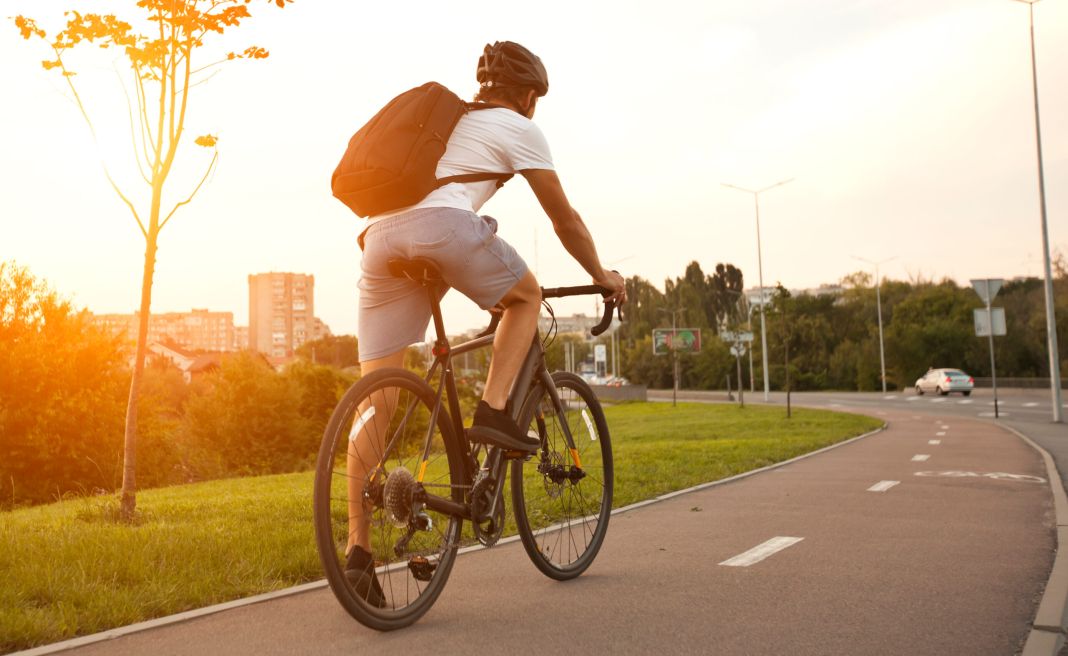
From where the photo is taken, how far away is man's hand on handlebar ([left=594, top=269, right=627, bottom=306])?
4195mm

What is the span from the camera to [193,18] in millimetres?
7672

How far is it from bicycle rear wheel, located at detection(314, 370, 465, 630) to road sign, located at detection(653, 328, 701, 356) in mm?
58777

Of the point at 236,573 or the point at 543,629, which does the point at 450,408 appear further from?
the point at 236,573

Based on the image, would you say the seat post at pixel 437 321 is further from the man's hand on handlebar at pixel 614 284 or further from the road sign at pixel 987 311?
the road sign at pixel 987 311

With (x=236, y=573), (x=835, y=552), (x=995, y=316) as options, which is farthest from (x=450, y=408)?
(x=995, y=316)

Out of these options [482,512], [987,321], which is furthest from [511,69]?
[987,321]

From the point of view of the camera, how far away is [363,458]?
3.41 meters

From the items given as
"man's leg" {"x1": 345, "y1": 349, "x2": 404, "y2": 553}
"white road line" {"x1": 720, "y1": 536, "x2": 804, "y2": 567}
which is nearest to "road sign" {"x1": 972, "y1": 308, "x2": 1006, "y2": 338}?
"white road line" {"x1": 720, "y1": 536, "x2": 804, "y2": 567}

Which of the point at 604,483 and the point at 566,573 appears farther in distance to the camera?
the point at 604,483

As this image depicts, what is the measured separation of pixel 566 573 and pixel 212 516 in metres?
3.24

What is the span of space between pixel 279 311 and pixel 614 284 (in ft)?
506

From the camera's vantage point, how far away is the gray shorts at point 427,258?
346cm

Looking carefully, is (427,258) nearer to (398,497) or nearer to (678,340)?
(398,497)

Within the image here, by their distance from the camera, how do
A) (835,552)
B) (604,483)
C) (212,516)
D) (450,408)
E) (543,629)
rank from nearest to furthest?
(543,629) → (450,408) → (604,483) → (835,552) → (212,516)
